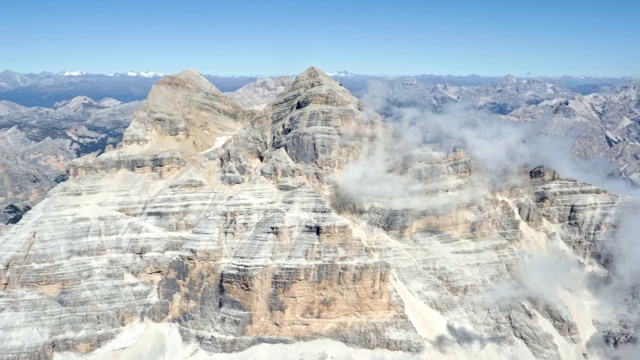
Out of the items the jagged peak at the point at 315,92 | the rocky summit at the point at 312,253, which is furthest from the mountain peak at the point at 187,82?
the jagged peak at the point at 315,92

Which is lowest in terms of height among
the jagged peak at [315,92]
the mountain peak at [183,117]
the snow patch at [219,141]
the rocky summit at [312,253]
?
the rocky summit at [312,253]

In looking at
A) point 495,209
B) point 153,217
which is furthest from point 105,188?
point 495,209

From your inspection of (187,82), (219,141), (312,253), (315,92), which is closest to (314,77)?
(315,92)

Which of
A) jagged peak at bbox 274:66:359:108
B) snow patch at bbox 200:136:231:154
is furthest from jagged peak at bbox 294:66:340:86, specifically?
snow patch at bbox 200:136:231:154

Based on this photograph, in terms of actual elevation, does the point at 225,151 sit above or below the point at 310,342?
above

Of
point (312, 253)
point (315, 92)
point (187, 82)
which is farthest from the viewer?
point (187, 82)

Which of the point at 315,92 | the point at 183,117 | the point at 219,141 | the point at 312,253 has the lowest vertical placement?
the point at 312,253

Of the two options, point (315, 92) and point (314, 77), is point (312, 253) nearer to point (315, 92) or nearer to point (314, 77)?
point (315, 92)

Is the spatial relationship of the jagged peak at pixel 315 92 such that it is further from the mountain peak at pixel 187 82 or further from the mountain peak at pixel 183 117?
the mountain peak at pixel 187 82

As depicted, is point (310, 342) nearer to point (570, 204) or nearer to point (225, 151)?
point (225, 151)
